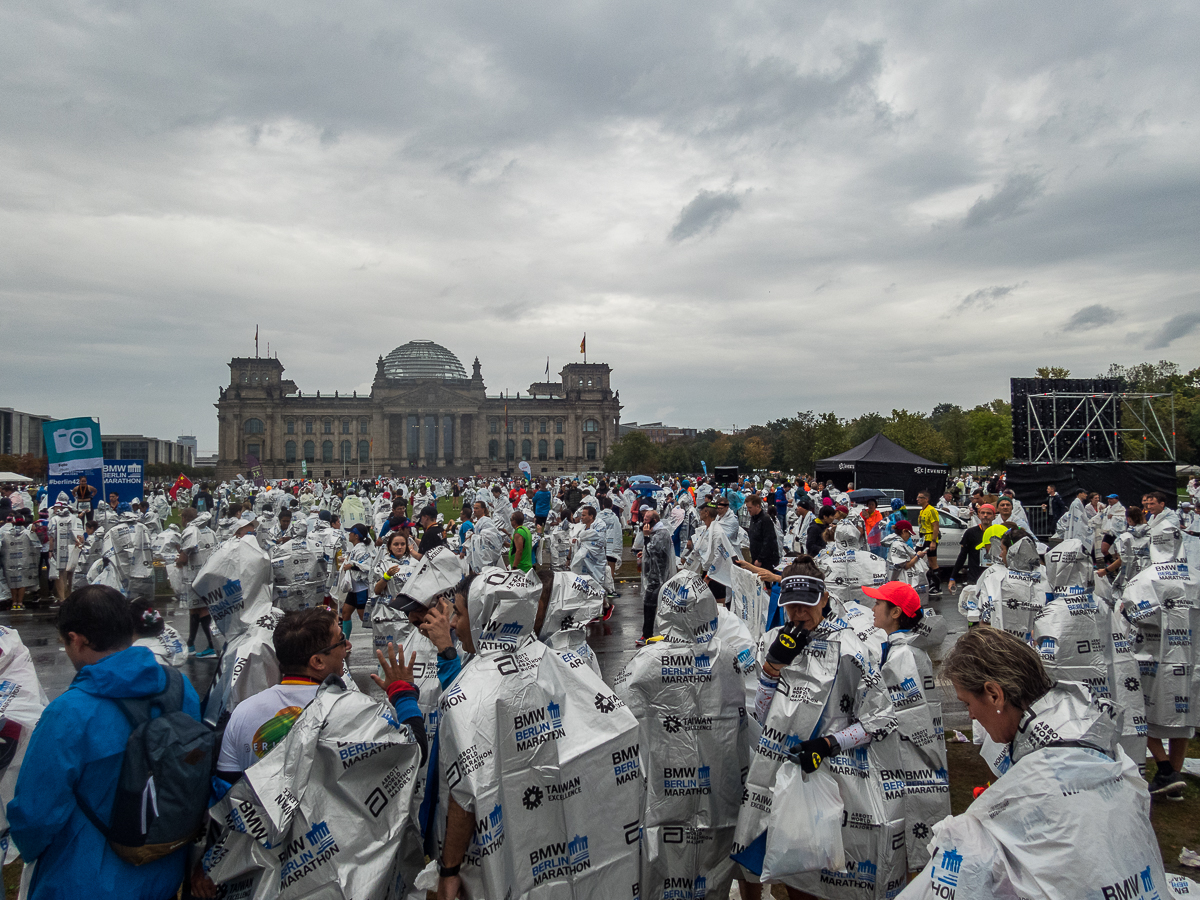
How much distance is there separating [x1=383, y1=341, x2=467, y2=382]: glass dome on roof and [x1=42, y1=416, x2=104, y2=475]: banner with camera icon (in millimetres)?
119462

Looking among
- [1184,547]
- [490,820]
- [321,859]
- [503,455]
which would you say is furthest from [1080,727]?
[503,455]

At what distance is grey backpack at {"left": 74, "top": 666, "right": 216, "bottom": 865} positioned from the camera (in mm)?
2701

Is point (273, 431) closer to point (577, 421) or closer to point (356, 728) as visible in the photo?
point (577, 421)

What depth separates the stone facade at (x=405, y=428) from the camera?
12288 centimetres

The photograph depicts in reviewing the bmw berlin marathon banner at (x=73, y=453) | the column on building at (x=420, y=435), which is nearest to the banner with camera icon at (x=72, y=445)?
the bmw berlin marathon banner at (x=73, y=453)

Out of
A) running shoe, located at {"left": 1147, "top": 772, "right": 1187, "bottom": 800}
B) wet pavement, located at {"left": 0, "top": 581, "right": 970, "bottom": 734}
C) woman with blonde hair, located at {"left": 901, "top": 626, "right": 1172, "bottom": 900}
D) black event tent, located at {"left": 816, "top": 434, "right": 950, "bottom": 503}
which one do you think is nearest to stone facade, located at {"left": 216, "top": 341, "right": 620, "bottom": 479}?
black event tent, located at {"left": 816, "top": 434, "right": 950, "bottom": 503}

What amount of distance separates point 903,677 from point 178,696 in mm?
3333

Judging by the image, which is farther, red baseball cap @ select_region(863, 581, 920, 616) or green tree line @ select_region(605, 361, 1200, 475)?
green tree line @ select_region(605, 361, 1200, 475)

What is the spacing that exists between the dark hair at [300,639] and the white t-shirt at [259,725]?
0.10 metres

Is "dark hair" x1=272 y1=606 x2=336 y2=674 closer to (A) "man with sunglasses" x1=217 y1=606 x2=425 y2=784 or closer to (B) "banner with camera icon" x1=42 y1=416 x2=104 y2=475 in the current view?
(A) "man with sunglasses" x1=217 y1=606 x2=425 y2=784

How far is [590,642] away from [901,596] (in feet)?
24.6

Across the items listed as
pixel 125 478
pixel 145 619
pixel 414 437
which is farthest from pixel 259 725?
pixel 414 437

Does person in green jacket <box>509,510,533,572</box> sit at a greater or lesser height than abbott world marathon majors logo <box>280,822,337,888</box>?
greater

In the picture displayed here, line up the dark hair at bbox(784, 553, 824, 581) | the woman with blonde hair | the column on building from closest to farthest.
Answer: the woman with blonde hair → the dark hair at bbox(784, 553, 824, 581) → the column on building
